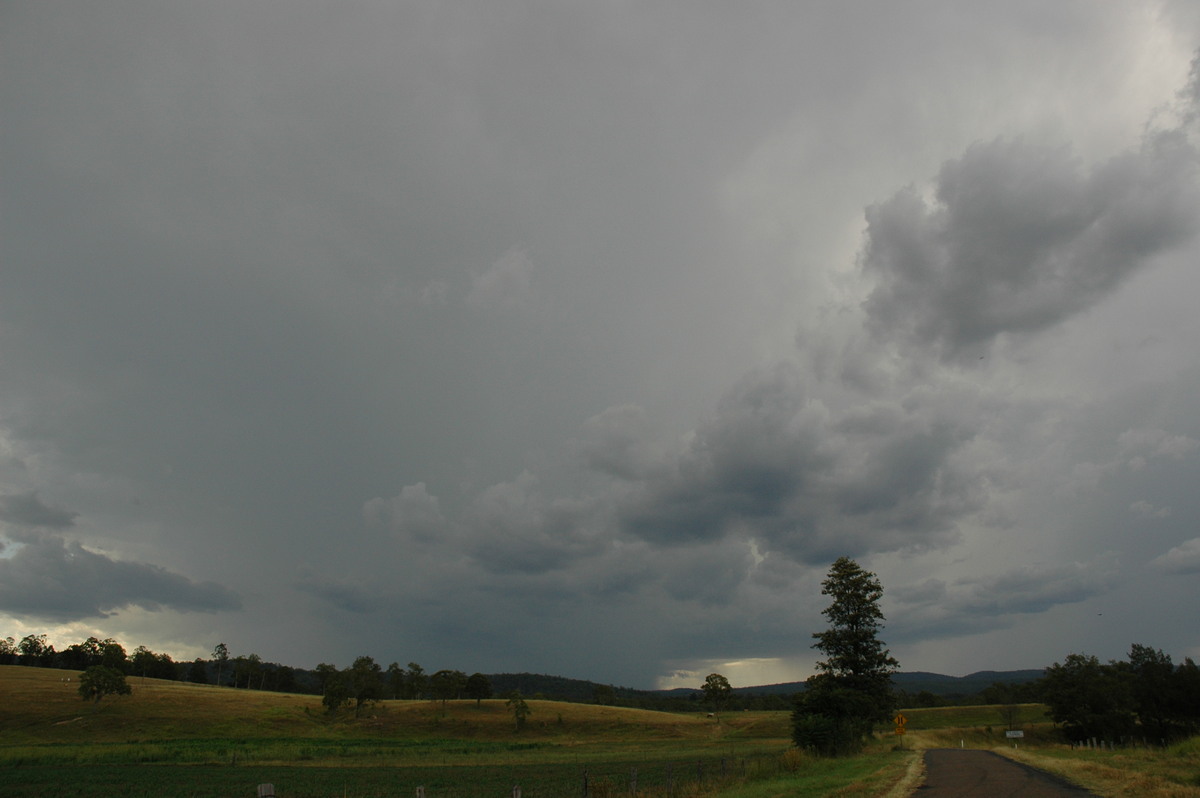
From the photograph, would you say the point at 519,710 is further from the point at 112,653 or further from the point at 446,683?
the point at 112,653

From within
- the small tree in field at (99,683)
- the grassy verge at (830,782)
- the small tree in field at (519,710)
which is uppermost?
the grassy verge at (830,782)

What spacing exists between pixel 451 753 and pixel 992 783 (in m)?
59.2

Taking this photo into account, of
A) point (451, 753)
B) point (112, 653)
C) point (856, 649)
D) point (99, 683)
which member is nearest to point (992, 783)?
point (856, 649)

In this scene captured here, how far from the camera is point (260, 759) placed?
58781 millimetres

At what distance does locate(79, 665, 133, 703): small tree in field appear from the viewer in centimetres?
8969

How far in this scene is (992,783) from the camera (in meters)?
23.5

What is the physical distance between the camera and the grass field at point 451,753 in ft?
90.3

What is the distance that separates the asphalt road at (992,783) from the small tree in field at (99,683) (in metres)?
104

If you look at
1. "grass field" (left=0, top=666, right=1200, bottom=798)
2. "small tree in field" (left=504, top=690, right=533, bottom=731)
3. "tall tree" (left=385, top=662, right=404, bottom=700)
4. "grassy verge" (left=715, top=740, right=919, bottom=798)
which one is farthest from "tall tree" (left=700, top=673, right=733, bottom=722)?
"grassy verge" (left=715, top=740, right=919, bottom=798)

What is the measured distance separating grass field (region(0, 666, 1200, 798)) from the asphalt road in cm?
89

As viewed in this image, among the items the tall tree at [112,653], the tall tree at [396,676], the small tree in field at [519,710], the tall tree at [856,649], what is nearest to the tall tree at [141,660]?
the tall tree at [112,653]

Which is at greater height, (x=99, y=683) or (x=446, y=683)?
(x=99, y=683)

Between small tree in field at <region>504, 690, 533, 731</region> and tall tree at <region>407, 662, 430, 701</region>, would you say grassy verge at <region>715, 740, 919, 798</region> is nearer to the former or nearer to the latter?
small tree in field at <region>504, 690, 533, 731</region>

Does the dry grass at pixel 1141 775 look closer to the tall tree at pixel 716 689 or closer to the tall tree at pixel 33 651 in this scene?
the tall tree at pixel 716 689
